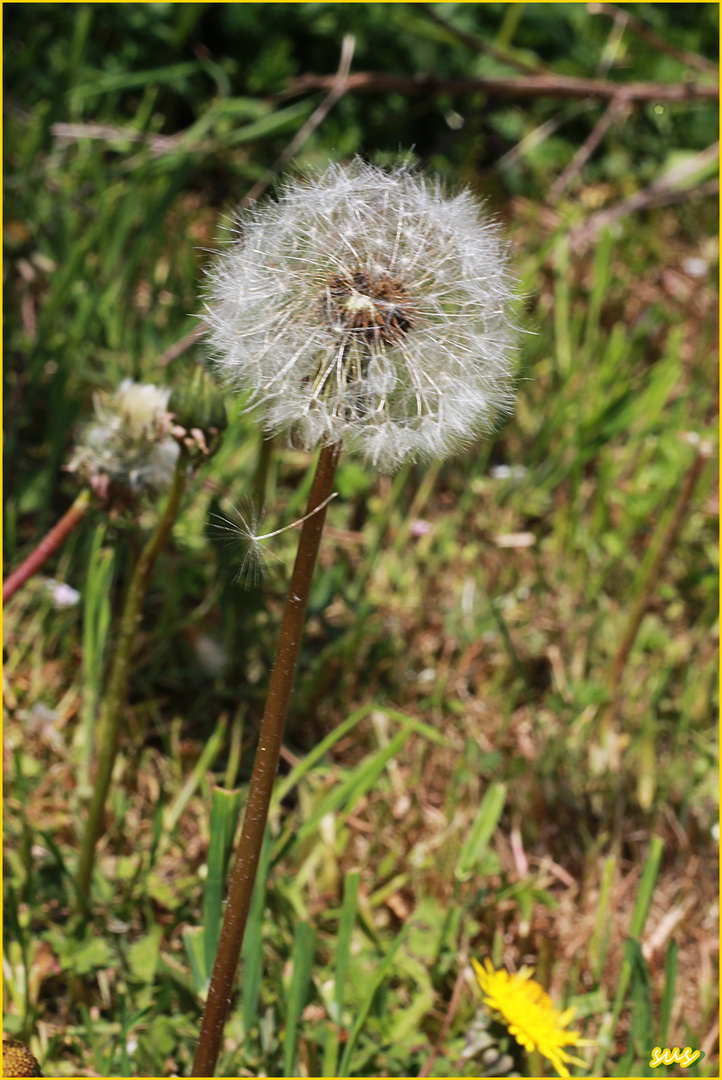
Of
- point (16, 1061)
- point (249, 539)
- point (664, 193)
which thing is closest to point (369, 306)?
point (249, 539)

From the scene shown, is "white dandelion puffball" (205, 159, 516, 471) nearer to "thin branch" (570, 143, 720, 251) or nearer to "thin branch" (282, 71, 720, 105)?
"thin branch" (282, 71, 720, 105)

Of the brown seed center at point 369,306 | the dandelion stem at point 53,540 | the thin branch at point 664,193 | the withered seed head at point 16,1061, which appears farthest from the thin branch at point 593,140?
the withered seed head at point 16,1061

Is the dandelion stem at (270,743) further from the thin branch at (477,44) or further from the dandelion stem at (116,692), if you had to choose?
the thin branch at (477,44)

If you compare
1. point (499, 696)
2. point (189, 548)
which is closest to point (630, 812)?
point (499, 696)

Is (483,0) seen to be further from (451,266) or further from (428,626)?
(451,266)

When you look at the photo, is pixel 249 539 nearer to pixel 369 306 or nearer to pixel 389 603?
pixel 369 306

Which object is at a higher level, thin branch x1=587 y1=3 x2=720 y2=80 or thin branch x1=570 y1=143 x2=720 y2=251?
thin branch x1=587 y1=3 x2=720 y2=80
